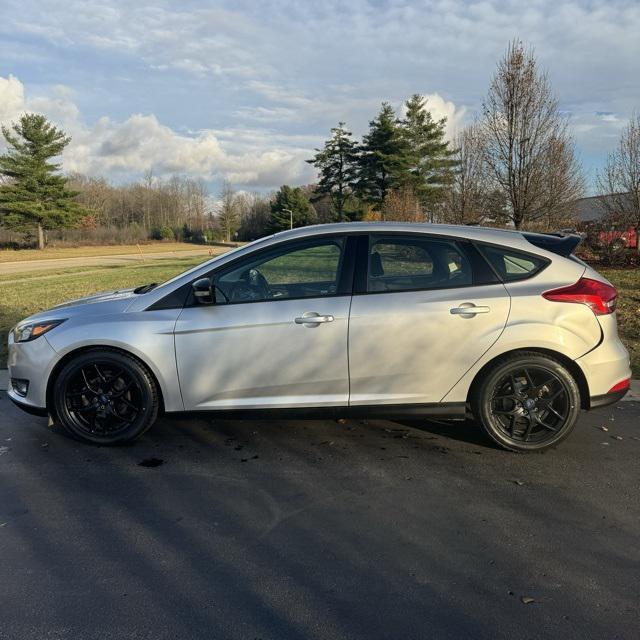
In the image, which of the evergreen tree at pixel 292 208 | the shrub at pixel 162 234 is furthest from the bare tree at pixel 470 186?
the shrub at pixel 162 234

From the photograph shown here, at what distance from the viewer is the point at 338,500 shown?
3371mm

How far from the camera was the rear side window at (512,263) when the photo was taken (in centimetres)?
398

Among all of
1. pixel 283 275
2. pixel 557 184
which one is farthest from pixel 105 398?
pixel 557 184

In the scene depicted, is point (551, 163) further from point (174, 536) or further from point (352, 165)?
point (352, 165)

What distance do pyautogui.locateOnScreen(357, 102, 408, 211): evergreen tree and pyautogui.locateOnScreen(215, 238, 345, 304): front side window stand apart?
144ft

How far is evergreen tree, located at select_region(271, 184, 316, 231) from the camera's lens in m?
75.1

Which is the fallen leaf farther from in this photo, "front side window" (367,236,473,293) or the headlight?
"front side window" (367,236,473,293)

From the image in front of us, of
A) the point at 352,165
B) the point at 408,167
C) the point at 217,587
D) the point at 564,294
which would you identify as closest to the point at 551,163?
the point at 564,294

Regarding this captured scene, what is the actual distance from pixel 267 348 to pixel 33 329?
178 centimetres

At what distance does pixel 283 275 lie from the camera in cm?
427

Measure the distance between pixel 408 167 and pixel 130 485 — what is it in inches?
1875

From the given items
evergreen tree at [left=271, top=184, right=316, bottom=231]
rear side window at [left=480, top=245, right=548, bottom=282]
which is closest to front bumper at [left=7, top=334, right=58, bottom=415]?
rear side window at [left=480, top=245, right=548, bottom=282]

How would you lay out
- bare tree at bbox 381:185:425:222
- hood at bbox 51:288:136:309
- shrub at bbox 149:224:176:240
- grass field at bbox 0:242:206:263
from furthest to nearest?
shrub at bbox 149:224:176:240 < grass field at bbox 0:242:206:263 < bare tree at bbox 381:185:425:222 < hood at bbox 51:288:136:309

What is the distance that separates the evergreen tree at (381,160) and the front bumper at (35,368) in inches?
1755
